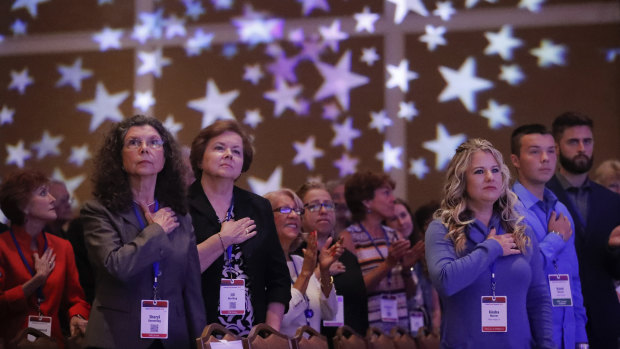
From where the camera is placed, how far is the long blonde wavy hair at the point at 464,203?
3.21m

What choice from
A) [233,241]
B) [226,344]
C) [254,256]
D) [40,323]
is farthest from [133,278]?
[40,323]

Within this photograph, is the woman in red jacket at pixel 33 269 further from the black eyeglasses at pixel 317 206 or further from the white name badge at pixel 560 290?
the white name badge at pixel 560 290

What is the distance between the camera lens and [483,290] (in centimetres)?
308

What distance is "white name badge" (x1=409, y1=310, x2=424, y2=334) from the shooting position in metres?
5.27

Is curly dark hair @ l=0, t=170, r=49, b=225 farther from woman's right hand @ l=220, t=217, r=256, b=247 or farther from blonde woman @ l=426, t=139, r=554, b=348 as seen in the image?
blonde woman @ l=426, t=139, r=554, b=348

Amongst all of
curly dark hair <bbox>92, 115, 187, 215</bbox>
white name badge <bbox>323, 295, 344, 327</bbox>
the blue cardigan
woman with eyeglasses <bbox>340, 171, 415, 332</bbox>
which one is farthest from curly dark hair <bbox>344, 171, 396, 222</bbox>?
curly dark hair <bbox>92, 115, 187, 215</bbox>

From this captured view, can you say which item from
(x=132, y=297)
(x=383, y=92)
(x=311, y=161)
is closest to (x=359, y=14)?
(x=383, y=92)

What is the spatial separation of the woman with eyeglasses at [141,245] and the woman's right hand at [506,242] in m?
1.22

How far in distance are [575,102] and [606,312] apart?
285cm

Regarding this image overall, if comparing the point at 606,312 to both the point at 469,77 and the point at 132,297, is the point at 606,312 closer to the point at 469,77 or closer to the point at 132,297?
the point at 132,297

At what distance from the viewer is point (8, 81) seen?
288 inches

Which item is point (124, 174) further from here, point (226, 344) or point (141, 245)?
point (226, 344)

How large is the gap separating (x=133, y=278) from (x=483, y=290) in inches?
54.1

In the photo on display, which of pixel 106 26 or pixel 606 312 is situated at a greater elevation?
pixel 106 26
